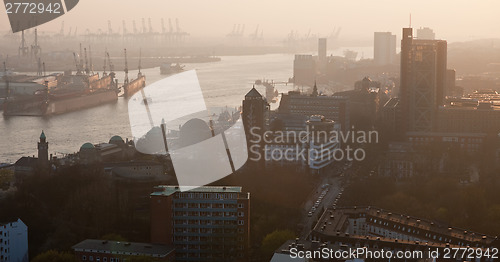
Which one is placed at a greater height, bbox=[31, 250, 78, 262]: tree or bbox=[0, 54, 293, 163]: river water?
bbox=[0, 54, 293, 163]: river water

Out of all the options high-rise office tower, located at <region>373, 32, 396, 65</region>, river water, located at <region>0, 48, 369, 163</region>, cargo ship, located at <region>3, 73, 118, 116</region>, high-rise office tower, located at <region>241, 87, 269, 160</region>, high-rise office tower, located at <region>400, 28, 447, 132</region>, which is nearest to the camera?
high-rise office tower, located at <region>241, 87, 269, 160</region>

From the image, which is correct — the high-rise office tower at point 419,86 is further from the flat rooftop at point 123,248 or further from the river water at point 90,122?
the flat rooftop at point 123,248

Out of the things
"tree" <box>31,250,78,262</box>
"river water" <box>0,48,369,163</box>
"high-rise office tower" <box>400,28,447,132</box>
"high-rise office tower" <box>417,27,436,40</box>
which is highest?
"high-rise office tower" <box>417,27,436,40</box>

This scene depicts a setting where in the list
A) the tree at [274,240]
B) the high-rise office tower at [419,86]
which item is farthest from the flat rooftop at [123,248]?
the high-rise office tower at [419,86]

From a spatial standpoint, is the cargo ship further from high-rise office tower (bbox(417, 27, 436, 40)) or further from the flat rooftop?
the flat rooftop

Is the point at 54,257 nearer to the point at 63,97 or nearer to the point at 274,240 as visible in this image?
the point at 274,240

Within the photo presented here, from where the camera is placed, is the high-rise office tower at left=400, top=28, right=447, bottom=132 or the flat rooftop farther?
the high-rise office tower at left=400, top=28, right=447, bottom=132

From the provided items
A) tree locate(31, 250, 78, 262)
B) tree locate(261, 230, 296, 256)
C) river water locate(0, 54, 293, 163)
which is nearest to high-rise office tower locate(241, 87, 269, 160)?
river water locate(0, 54, 293, 163)
